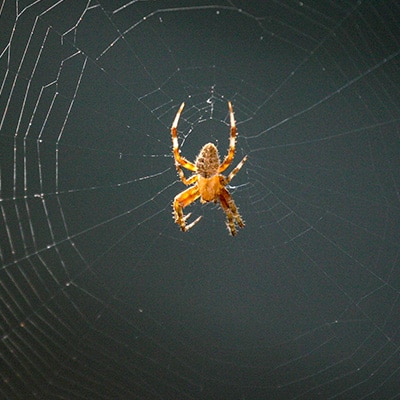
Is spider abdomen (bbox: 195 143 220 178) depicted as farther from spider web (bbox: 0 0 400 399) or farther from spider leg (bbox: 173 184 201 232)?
spider web (bbox: 0 0 400 399)

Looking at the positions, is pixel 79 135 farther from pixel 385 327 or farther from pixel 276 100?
pixel 385 327

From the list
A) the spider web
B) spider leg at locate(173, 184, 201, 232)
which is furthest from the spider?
the spider web

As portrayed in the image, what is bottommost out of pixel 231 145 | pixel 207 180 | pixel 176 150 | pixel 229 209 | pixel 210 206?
pixel 229 209

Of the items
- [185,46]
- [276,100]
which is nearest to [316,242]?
[276,100]

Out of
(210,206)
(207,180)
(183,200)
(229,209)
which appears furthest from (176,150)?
(210,206)

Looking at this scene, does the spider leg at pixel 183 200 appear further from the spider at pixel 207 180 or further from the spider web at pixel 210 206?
the spider web at pixel 210 206

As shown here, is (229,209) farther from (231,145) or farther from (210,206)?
(210,206)

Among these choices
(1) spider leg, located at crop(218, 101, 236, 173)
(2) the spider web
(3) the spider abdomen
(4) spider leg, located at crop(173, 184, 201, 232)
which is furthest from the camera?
(2) the spider web
